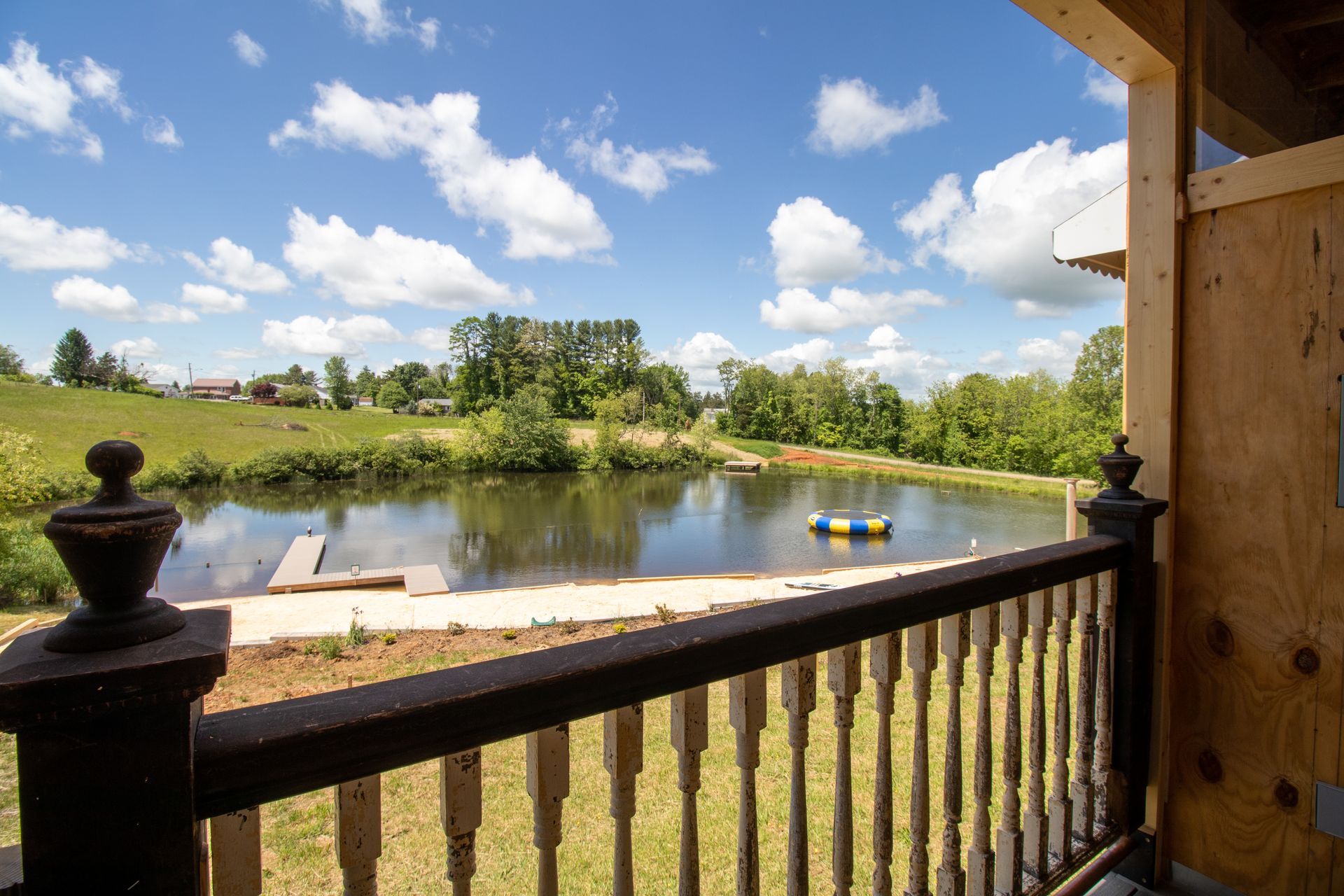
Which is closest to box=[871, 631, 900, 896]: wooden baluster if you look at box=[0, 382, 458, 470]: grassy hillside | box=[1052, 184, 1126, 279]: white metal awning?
box=[1052, 184, 1126, 279]: white metal awning

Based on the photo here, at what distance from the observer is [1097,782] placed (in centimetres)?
153

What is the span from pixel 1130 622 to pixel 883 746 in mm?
931

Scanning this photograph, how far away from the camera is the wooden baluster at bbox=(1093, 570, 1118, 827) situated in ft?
4.85

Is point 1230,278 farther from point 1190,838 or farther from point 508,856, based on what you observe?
point 508,856

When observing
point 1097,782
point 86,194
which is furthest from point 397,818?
point 86,194

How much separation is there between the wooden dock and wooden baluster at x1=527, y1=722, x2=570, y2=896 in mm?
12043

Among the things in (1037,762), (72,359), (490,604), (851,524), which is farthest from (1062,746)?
(851,524)

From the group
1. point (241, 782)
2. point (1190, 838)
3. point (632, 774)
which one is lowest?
point (1190, 838)

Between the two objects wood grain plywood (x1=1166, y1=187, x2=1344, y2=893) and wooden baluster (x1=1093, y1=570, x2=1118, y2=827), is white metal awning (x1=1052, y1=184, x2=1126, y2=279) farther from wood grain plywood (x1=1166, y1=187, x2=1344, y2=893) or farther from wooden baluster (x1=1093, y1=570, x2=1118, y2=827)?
wooden baluster (x1=1093, y1=570, x2=1118, y2=827)

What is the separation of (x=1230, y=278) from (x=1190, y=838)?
55.5 inches

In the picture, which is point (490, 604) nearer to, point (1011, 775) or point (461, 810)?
point (1011, 775)

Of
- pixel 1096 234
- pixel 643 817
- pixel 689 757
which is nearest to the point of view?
pixel 689 757

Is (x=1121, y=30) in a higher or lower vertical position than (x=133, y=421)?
higher

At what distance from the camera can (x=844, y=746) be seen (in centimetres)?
92
